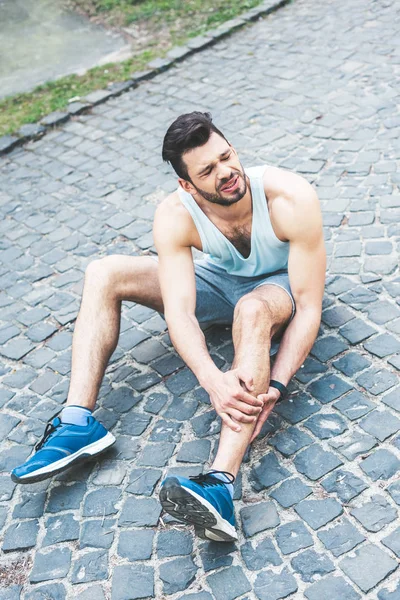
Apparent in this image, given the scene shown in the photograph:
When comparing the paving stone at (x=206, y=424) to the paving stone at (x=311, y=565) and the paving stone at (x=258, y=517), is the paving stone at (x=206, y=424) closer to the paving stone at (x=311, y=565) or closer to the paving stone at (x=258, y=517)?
the paving stone at (x=258, y=517)

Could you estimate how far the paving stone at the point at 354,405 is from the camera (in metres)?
3.88

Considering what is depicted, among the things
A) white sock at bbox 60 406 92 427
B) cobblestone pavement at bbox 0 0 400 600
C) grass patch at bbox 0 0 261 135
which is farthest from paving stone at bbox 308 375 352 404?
grass patch at bbox 0 0 261 135

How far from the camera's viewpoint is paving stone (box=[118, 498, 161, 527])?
361 cm

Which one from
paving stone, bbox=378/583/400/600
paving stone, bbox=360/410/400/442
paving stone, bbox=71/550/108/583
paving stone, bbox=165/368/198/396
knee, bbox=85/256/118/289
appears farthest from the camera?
paving stone, bbox=165/368/198/396

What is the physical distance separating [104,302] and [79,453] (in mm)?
954

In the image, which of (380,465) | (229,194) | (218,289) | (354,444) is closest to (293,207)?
(229,194)

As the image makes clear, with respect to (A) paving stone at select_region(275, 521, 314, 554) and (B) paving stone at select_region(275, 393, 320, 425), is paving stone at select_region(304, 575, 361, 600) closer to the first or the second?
(A) paving stone at select_region(275, 521, 314, 554)

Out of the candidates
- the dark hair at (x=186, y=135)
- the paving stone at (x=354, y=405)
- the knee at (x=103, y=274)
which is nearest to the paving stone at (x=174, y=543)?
the paving stone at (x=354, y=405)

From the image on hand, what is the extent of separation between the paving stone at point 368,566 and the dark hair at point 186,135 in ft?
7.32

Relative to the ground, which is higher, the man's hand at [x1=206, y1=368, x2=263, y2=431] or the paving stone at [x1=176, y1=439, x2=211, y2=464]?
the man's hand at [x1=206, y1=368, x2=263, y2=431]

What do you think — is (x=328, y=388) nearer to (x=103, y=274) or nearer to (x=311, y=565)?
(x=311, y=565)

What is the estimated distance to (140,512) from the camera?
3658 mm

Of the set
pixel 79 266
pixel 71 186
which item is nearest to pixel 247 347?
pixel 79 266

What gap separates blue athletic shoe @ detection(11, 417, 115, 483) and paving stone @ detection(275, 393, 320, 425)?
1000 mm
